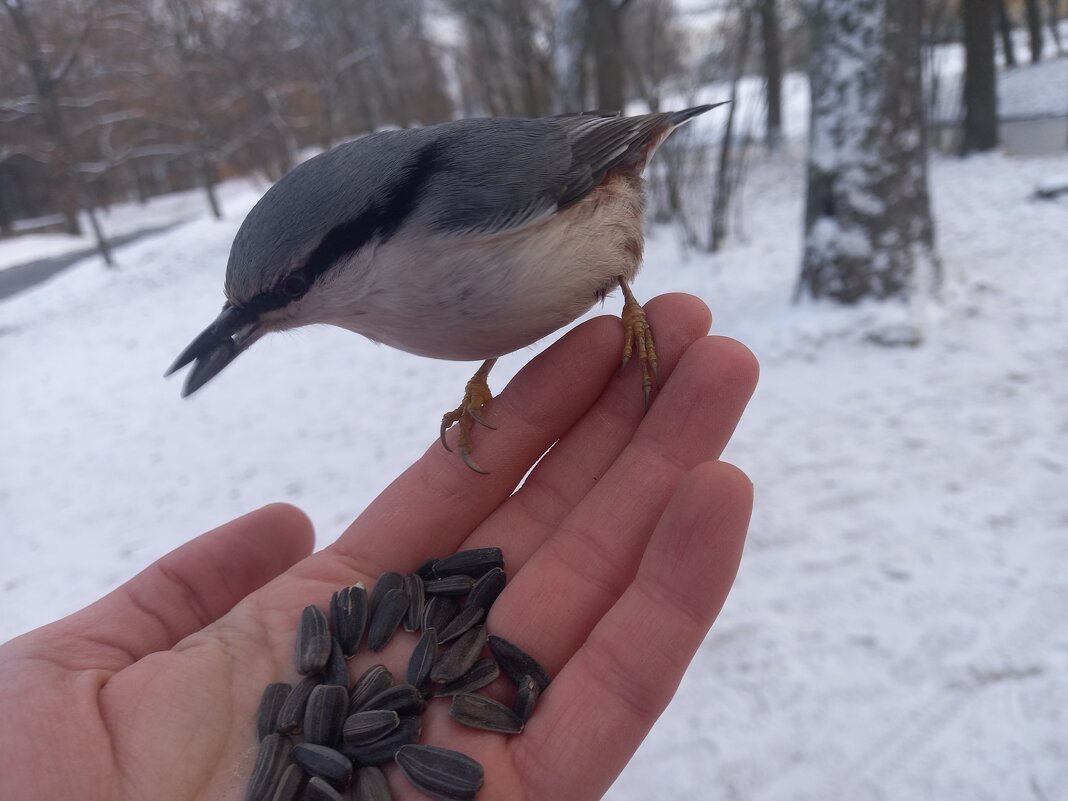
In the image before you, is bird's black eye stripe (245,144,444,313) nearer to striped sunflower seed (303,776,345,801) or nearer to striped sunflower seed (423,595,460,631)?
striped sunflower seed (423,595,460,631)

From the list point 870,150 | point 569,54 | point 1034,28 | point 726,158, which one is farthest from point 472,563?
point 1034,28

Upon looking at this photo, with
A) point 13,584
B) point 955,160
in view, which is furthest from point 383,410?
point 955,160

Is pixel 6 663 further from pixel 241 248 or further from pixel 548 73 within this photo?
pixel 548 73

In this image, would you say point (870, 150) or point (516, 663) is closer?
point (516, 663)

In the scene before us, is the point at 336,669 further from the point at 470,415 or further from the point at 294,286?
the point at 294,286

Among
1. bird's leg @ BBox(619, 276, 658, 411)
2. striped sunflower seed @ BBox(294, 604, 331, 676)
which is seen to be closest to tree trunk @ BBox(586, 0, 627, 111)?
bird's leg @ BBox(619, 276, 658, 411)

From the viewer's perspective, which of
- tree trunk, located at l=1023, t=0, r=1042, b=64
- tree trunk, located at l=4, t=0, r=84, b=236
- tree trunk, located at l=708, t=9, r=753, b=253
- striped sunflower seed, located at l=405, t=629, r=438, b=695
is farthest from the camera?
tree trunk, located at l=1023, t=0, r=1042, b=64
